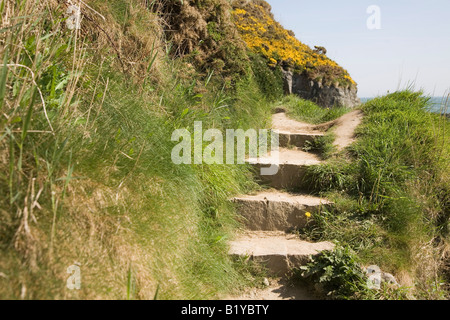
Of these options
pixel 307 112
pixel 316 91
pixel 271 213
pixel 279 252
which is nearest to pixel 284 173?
pixel 271 213

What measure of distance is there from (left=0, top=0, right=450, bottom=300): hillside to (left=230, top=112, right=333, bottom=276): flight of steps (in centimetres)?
9

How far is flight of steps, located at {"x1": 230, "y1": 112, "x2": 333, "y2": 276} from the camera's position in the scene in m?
3.18

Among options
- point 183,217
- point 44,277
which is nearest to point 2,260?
point 44,277

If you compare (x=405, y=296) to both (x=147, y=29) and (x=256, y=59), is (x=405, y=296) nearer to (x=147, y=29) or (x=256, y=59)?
(x=147, y=29)

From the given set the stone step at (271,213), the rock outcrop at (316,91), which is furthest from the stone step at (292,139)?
the rock outcrop at (316,91)

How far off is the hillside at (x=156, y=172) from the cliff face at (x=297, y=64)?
3.33 meters

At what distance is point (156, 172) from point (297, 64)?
753 cm

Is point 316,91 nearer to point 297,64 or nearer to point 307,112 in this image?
point 297,64

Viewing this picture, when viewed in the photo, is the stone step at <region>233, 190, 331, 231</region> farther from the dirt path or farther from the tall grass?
the tall grass

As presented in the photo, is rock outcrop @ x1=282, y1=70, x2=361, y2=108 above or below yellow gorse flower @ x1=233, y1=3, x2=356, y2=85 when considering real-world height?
below

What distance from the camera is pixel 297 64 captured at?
9.26m

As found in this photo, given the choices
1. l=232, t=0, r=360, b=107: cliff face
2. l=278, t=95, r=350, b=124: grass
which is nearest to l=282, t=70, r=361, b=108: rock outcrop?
l=232, t=0, r=360, b=107: cliff face

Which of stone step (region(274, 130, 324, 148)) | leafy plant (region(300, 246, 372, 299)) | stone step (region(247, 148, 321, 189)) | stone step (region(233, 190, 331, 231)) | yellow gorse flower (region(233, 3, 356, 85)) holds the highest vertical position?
yellow gorse flower (region(233, 3, 356, 85))
